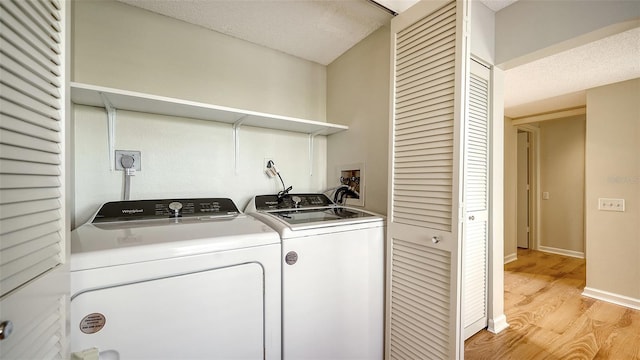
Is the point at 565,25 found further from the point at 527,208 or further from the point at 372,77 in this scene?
the point at 527,208

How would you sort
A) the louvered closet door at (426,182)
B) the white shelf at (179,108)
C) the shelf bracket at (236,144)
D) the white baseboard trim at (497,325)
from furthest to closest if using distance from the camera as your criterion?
the white baseboard trim at (497,325), the shelf bracket at (236,144), the white shelf at (179,108), the louvered closet door at (426,182)

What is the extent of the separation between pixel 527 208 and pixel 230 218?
5258mm

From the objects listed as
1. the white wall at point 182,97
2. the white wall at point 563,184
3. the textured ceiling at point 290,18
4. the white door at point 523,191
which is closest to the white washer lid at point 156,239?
the white wall at point 182,97

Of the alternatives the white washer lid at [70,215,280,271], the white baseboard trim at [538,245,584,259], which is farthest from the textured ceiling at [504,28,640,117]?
the white washer lid at [70,215,280,271]

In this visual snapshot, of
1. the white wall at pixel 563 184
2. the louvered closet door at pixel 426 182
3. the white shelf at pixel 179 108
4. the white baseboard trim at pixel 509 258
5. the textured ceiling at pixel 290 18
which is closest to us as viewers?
the louvered closet door at pixel 426 182

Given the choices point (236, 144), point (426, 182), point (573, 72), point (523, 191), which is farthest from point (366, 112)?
point (523, 191)

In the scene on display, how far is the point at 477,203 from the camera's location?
1.97 meters

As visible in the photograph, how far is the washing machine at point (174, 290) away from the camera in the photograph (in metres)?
0.86

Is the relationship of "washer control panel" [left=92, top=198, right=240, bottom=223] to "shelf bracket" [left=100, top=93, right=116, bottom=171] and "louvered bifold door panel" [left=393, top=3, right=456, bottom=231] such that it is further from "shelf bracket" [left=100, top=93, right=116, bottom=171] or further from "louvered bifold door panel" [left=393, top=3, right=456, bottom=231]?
"louvered bifold door panel" [left=393, top=3, right=456, bottom=231]

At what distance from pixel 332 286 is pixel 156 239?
891 millimetres

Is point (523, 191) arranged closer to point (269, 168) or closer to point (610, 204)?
point (610, 204)

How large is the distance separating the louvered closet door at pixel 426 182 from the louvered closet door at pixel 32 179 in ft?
4.63

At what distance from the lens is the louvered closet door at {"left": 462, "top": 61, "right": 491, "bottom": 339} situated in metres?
1.92

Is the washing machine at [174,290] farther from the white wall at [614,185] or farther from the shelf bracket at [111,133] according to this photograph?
the white wall at [614,185]
